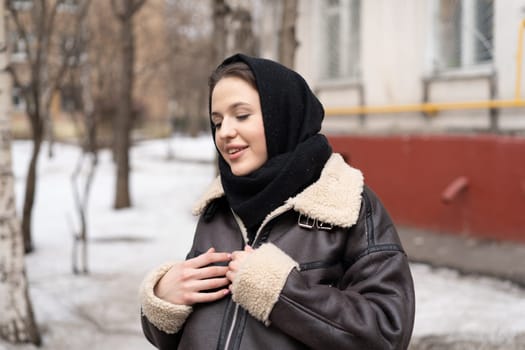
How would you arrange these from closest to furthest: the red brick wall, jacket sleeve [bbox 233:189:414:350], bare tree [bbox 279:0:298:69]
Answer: jacket sleeve [bbox 233:189:414:350] → bare tree [bbox 279:0:298:69] → the red brick wall

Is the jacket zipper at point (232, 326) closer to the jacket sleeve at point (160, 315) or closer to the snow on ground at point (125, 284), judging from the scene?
the jacket sleeve at point (160, 315)

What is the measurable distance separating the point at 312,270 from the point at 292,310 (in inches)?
5.0

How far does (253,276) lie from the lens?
4.26ft

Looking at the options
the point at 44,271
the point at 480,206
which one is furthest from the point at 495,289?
the point at 44,271

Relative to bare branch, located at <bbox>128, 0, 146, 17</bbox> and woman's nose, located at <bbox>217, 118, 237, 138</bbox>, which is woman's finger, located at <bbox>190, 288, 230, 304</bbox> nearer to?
woman's nose, located at <bbox>217, 118, 237, 138</bbox>

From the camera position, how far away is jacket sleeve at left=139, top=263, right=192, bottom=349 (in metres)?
1.44

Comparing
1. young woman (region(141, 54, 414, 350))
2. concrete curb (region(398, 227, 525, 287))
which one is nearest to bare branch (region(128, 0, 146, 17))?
concrete curb (region(398, 227, 525, 287))

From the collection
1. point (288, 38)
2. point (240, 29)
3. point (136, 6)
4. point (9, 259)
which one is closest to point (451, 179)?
point (288, 38)

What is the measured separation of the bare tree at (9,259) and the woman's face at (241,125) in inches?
121

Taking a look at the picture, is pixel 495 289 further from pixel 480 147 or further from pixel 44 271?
pixel 44 271

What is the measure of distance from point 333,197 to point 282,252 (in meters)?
0.18

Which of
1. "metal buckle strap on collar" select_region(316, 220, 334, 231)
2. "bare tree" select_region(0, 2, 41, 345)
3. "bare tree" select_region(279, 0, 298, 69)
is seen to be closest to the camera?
"metal buckle strap on collar" select_region(316, 220, 334, 231)

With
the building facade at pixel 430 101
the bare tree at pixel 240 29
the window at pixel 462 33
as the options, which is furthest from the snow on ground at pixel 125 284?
the window at pixel 462 33

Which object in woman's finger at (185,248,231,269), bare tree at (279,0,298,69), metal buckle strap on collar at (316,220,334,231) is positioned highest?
bare tree at (279,0,298,69)
